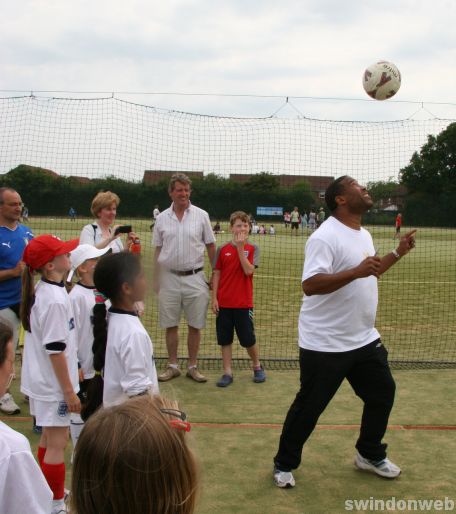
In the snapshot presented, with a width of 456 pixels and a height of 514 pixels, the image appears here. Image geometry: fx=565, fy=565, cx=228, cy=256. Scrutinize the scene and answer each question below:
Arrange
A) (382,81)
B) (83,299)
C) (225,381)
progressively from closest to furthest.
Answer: (83,299)
(225,381)
(382,81)

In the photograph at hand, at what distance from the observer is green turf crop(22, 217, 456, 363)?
23.8ft

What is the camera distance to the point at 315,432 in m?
4.56

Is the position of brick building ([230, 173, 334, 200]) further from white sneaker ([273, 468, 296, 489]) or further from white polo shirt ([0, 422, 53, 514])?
white polo shirt ([0, 422, 53, 514])

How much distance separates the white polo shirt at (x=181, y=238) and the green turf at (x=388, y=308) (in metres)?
0.35

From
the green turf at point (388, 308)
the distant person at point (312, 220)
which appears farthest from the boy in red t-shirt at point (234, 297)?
the distant person at point (312, 220)

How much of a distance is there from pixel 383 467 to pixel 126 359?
2.02 meters

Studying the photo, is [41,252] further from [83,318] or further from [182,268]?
[182,268]

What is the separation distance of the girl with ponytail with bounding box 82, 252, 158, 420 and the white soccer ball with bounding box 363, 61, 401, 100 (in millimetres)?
5881

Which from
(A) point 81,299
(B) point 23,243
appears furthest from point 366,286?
(B) point 23,243

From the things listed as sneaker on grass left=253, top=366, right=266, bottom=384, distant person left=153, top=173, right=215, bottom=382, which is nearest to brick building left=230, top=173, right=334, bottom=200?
distant person left=153, top=173, right=215, bottom=382

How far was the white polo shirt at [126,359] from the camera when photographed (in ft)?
9.41

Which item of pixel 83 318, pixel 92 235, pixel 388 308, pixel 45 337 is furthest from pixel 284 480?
pixel 388 308

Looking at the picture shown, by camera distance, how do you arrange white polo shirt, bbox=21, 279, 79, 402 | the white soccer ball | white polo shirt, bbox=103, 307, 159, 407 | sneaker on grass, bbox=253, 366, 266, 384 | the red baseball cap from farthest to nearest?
the white soccer ball, sneaker on grass, bbox=253, 366, 266, 384, the red baseball cap, white polo shirt, bbox=21, 279, 79, 402, white polo shirt, bbox=103, 307, 159, 407

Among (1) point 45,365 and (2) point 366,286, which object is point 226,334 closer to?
(2) point 366,286
